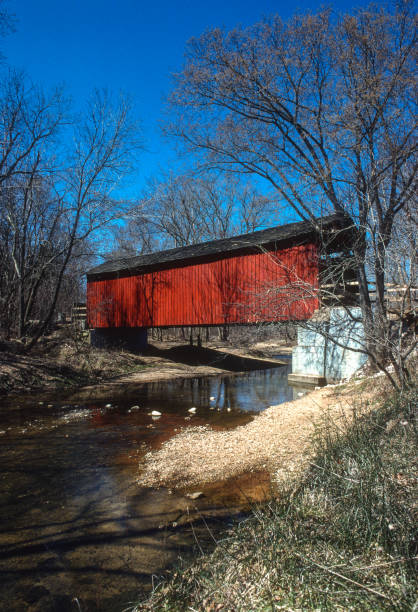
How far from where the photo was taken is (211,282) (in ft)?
50.9

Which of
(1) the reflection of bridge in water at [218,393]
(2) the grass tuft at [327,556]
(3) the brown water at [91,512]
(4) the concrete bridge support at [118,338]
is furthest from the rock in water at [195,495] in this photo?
(4) the concrete bridge support at [118,338]

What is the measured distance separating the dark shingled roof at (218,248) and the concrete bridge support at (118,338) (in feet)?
8.91

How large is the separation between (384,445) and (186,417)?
5834 millimetres

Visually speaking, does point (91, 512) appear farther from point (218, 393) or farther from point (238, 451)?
point (218, 393)

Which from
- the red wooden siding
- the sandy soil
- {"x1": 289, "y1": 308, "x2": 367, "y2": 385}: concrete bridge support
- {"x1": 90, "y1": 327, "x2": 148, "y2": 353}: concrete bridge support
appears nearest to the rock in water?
the sandy soil

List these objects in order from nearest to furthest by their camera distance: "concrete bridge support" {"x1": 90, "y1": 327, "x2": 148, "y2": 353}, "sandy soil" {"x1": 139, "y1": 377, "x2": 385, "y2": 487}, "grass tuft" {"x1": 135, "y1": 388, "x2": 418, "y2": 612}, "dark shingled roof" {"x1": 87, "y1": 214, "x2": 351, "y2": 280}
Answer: "grass tuft" {"x1": 135, "y1": 388, "x2": 418, "y2": 612} → "sandy soil" {"x1": 139, "y1": 377, "x2": 385, "y2": 487} → "dark shingled roof" {"x1": 87, "y1": 214, "x2": 351, "y2": 280} → "concrete bridge support" {"x1": 90, "y1": 327, "x2": 148, "y2": 353}

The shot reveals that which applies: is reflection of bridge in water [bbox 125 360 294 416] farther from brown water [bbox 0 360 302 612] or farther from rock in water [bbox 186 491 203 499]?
rock in water [bbox 186 491 203 499]

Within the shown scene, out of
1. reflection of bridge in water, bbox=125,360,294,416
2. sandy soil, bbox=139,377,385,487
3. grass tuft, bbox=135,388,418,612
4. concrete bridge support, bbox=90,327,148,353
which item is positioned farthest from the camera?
concrete bridge support, bbox=90,327,148,353

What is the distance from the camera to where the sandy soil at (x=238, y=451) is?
4.97m

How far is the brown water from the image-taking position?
2.96 meters

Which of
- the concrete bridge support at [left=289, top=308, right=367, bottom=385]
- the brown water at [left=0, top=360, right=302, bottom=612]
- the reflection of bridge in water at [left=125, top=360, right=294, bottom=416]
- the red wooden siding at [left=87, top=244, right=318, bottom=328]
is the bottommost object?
the reflection of bridge in water at [left=125, top=360, right=294, bottom=416]

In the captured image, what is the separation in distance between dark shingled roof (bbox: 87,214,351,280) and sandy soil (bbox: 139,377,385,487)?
5.12 metres

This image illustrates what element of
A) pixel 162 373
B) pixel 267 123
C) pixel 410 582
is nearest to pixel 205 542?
pixel 410 582

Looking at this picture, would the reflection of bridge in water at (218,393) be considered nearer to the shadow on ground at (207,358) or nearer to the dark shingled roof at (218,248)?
the shadow on ground at (207,358)
